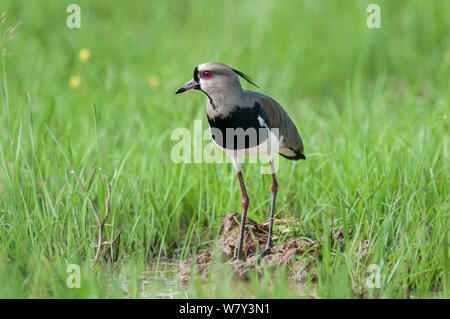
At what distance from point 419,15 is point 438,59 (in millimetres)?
854

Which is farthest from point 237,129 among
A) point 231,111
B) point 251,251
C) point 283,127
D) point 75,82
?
point 75,82

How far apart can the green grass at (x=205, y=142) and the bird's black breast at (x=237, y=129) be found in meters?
0.77

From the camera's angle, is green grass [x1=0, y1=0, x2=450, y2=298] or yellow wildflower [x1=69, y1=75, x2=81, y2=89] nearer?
green grass [x1=0, y1=0, x2=450, y2=298]

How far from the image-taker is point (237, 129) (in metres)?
4.06

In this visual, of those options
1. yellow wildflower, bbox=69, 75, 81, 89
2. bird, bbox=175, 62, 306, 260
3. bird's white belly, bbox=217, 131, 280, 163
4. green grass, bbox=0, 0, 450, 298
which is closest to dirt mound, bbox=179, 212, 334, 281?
green grass, bbox=0, 0, 450, 298

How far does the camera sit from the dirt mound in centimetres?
426

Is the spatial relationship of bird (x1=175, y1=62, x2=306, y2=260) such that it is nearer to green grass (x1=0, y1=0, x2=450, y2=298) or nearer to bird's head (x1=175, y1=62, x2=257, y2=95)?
bird's head (x1=175, y1=62, x2=257, y2=95)

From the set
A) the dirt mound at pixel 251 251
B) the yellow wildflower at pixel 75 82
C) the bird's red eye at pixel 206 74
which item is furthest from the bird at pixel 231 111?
the yellow wildflower at pixel 75 82

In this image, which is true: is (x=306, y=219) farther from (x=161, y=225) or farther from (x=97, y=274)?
(x=97, y=274)

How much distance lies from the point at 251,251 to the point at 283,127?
87cm

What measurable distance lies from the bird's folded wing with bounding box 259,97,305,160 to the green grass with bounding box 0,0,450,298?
0.34m

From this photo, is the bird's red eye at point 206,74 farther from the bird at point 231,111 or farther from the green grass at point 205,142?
the green grass at point 205,142

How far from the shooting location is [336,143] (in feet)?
18.9

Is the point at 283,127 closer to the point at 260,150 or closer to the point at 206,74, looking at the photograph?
the point at 260,150
